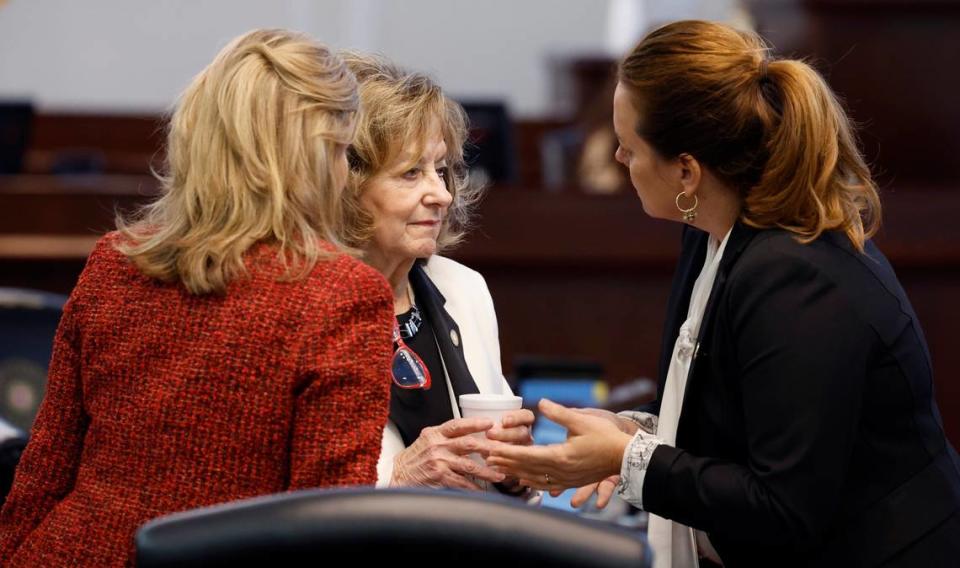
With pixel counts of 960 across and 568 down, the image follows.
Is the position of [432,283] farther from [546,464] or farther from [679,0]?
[679,0]

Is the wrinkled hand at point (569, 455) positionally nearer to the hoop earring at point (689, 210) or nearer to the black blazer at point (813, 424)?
the black blazer at point (813, 424)

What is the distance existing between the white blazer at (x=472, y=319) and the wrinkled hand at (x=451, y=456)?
0.62ft

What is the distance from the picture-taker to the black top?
6.42 ft

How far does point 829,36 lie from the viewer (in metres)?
4.72

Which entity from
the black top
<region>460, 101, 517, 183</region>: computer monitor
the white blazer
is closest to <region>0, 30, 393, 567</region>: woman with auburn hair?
the black top

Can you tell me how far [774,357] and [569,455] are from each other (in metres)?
0.31

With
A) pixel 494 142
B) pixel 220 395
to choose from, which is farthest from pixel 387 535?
pixel 494 142

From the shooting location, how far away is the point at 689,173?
1.86m

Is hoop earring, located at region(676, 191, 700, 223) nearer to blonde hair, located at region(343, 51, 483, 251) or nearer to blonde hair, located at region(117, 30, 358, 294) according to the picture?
blonde hair, located at region(343, 51, 483, 251)

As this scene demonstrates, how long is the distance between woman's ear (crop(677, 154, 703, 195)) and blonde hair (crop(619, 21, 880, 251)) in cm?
1

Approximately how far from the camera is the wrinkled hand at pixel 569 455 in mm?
1780

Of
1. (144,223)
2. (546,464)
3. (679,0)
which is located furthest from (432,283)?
(679,0)

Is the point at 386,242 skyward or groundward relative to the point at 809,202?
groundward

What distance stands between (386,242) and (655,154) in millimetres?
446
